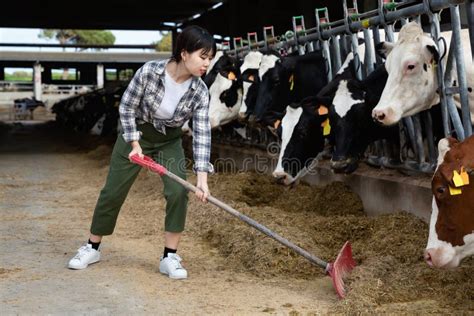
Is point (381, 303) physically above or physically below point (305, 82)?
below

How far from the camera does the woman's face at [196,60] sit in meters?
4.78

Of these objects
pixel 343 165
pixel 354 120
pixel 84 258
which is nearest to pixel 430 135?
pixel 354 120

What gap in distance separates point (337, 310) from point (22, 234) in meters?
3.62

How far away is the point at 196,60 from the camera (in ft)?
15.7

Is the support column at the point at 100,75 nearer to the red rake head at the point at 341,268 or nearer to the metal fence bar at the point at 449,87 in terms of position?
the metal fence bar at the point at 449,87

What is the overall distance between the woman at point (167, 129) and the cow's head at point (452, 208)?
155 centimetres

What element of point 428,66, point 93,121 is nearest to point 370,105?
point 428,66

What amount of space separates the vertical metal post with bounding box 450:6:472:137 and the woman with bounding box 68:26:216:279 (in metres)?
2.00

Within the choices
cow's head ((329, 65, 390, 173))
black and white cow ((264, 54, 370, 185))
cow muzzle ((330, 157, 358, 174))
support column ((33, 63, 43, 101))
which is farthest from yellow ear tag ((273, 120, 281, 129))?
support column ((33, 63, 43, 101))

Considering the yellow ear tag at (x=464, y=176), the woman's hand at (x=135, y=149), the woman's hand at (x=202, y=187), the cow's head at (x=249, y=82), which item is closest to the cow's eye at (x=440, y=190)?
the yellow ear tag at (x=464, y=176)

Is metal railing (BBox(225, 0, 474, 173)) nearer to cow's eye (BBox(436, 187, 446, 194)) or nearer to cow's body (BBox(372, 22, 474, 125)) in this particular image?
cow's body (BBox(372, 22, 474, 125))

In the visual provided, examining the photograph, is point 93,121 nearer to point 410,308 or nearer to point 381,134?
point 381,134

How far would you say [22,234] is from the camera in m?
6.70

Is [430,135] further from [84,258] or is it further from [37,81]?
[37,81]
